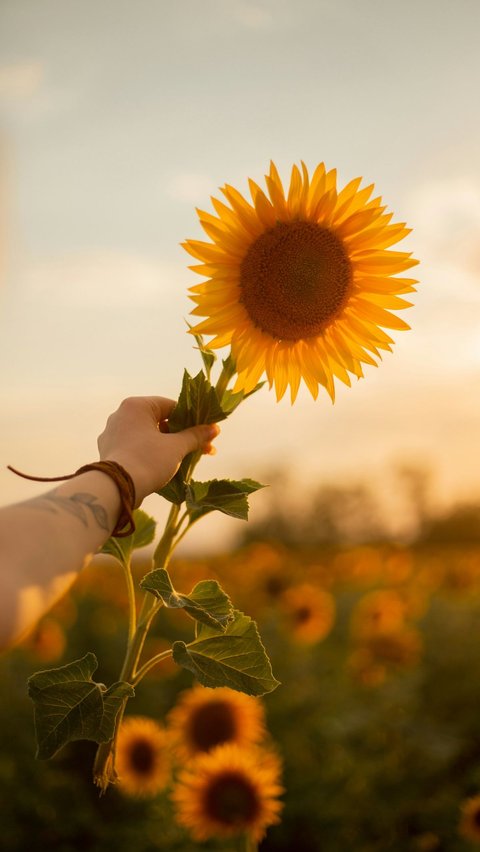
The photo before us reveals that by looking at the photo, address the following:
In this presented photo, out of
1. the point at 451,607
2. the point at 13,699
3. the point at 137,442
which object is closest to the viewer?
the point at 137,442

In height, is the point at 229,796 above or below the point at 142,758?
above

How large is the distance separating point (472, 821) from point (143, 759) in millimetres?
1443

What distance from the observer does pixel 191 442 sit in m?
1.53

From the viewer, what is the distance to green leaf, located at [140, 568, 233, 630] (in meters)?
1.42

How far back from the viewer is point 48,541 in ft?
3.89

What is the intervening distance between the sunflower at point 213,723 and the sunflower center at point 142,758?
118 millimetres

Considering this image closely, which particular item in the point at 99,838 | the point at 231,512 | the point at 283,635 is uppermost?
the point at 231,512

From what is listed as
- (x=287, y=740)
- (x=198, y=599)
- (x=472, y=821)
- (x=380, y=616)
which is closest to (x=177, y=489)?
(x=198, y=599)

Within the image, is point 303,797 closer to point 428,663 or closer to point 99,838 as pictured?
point 99,838

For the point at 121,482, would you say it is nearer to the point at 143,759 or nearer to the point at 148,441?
the point at 148,441

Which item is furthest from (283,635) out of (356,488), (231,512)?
(356,488)

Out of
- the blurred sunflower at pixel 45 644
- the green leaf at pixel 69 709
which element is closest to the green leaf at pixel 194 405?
the green leaf at pixel 69 709

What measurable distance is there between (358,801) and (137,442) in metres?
3.37

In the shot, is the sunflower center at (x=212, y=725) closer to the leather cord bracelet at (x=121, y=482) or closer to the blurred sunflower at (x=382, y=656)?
the blurred sunflower at (x=382, y=656)
